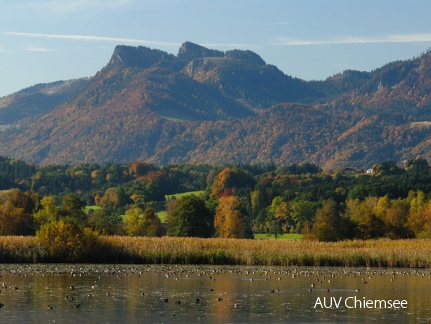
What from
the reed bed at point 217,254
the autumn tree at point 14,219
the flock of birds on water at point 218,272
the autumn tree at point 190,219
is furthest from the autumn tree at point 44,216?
the flock of birds on water at point 218,272

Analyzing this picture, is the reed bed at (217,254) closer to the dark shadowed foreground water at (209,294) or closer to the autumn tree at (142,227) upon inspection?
the dark shadowed foreground water at (209,294)

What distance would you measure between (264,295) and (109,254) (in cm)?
2829

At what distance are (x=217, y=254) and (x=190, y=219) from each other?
88.4 ft

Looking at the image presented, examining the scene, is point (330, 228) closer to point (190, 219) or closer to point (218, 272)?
point (190, 219)

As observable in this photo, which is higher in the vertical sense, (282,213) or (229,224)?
(282,213)

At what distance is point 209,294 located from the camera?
53.4 metres

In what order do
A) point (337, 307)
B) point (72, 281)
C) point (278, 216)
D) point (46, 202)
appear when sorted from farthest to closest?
1. point (278, 216)
2. point (46, 202)
3. point (72, 281)
4. point (337, 307)

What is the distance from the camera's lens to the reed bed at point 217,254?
7750cm

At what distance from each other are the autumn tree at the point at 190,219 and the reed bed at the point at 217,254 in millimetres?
23216

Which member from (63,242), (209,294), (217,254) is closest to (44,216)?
(63,242)

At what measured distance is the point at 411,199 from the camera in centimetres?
15538

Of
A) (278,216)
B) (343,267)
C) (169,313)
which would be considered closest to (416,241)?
(343,267)

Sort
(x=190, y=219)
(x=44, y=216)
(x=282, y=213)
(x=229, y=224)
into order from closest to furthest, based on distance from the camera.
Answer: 1. (x=44, y=216)
2. (x=190, y=219)
3. (x=229, y=224)
4. (x=282, y=213)

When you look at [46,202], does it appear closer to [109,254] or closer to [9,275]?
[109,254]
